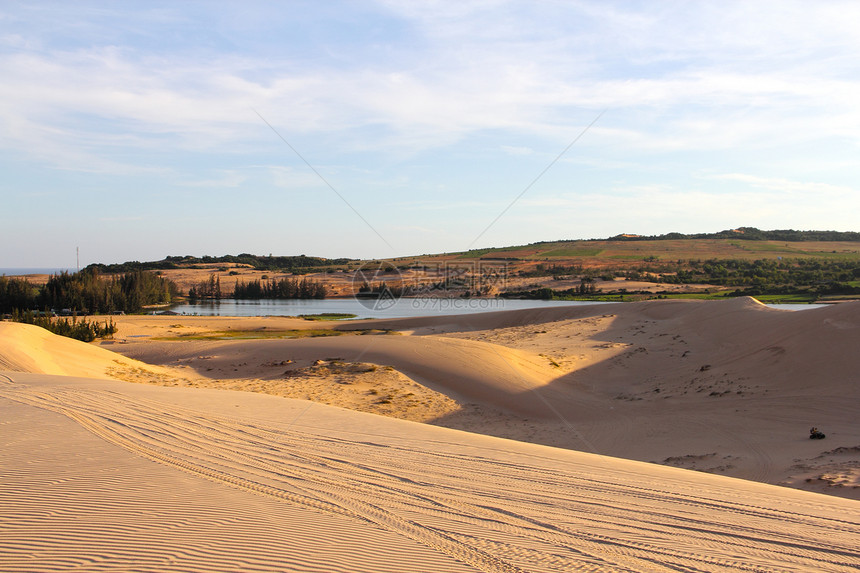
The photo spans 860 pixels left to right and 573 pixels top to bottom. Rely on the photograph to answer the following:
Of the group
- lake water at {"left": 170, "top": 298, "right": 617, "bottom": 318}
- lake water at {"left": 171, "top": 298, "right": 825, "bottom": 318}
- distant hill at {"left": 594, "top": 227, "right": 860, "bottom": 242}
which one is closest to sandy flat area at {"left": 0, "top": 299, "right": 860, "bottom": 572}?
lake water at {"left": 171, "top": 298, "right": 825, "bottom": 318}

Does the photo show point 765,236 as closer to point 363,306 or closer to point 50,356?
point 363,306

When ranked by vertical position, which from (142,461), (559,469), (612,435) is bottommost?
(612,435)

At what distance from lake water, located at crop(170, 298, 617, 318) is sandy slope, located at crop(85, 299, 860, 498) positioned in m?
20.6

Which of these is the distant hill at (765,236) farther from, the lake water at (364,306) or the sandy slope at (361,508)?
the sandy slope at (361,508)

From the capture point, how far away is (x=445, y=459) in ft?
27.1

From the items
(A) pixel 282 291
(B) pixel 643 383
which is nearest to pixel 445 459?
(B) pixel 643 383

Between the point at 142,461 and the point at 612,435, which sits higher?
the point at 142,461

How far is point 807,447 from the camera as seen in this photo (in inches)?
399

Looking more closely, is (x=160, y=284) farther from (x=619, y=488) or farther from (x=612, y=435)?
(x=619, y=488)

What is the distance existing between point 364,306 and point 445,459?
5036 centimetres

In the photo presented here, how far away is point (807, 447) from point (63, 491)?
1135 cm

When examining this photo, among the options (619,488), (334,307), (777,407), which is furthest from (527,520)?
(334,307)

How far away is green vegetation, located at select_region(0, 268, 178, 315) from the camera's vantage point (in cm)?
4194

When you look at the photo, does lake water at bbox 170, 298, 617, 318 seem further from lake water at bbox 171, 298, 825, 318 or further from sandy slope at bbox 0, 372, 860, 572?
sandy slope at bbox 0, 372, 860, 572
